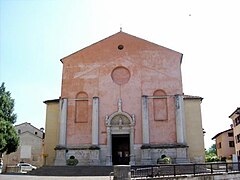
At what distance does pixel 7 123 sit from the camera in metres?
28.7

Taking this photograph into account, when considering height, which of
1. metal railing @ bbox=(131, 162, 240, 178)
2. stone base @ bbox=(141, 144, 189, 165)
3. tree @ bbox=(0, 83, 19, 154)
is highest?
tree @ bbox=(0, 83, 19, 154)

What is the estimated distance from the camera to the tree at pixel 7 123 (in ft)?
91.4

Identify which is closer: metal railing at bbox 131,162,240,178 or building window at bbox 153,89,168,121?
metal railing at bbox 131,162,240,178

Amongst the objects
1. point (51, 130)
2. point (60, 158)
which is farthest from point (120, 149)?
point (51, 130)

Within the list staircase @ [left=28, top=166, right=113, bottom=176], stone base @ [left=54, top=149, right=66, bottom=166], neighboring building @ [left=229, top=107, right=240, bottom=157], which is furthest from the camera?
neighboring building @ [left=229, top=107, right=240, bottom=157]

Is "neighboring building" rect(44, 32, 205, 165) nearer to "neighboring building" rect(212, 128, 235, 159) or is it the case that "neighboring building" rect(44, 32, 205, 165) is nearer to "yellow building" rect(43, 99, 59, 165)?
"yellow building" rect(43, 99, 59, 165)

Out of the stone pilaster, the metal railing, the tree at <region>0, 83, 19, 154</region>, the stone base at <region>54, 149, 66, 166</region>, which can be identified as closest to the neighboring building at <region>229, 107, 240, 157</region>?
the stone pilaster

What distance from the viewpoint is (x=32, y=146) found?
5128cm

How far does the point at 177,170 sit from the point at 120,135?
12.0m

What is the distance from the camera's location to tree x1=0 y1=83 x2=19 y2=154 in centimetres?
2784

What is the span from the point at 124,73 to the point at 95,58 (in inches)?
145

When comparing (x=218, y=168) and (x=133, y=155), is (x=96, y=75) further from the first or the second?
(x=218, y=168)

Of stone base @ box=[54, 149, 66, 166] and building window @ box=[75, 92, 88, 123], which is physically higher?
building window @ box=[75, 92, 88, 123]

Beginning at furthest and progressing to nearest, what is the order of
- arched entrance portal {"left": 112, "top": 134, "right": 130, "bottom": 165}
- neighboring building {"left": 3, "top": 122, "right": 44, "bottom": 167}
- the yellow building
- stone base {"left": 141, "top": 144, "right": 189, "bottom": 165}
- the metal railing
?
neighboring building {"left": 3, "top": 122, "right": 44, "bottom": 167}
the yellow building
arched entrance portal {"left": 112, "top": 134, "right": 130, "bottom": 165}
stone base {"left": 141, "top": 144, "right": 189, "bottom": 165}
the metal railing
